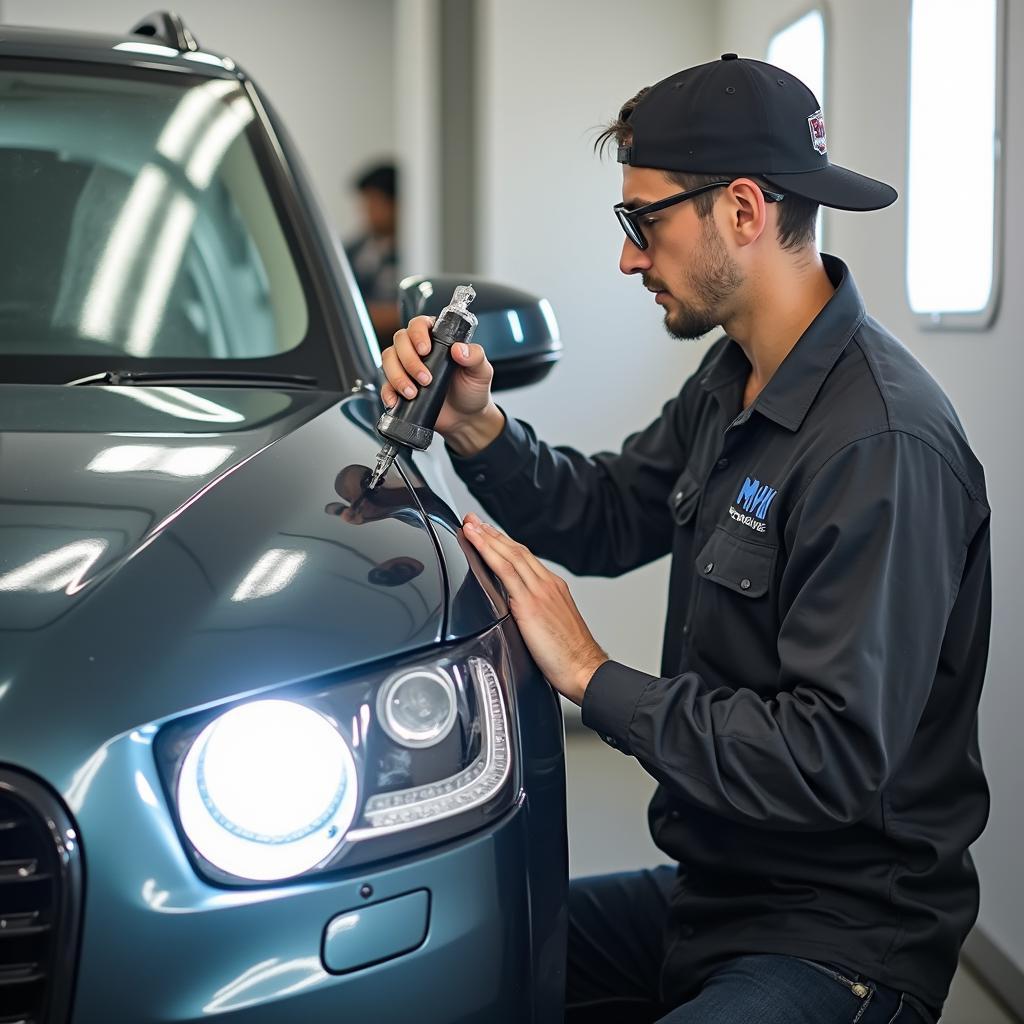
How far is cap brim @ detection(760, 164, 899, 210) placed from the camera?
1672 mm

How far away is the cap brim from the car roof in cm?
100

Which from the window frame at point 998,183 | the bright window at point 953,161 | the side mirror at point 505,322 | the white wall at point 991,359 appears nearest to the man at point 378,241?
the white wall at point 991,359

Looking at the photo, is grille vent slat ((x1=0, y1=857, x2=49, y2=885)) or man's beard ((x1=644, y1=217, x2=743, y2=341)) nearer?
grille vent slat ((x1=0, y1=857, x2=49, y2=885))

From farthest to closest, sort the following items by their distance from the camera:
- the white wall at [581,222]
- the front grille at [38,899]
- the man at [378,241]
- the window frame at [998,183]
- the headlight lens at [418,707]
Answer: the man at [378,241] < the white wall at [581,222] < the window frame at [998,183] < the headlight lens at [418,707] < the front grille at [38,899]

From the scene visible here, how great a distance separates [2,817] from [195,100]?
56.2 inches

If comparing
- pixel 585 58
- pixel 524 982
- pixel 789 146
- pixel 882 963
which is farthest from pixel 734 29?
pixel 524 982

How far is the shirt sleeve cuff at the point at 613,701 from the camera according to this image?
1525mm

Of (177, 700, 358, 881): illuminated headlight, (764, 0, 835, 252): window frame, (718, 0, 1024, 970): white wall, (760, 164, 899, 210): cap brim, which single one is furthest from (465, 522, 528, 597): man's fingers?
(764, 0, 835, 252): window frame

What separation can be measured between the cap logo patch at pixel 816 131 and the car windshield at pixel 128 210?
2.40ft

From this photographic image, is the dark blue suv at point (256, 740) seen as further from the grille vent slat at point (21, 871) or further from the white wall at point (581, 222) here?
the white wall at point (581, 222)

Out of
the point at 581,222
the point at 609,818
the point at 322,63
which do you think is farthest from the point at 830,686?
the point at 322,63

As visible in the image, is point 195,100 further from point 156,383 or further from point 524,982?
point 524,982

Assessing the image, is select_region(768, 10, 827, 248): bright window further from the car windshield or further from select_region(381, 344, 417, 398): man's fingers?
select_region(381, 344, 417, 398): man's fingers

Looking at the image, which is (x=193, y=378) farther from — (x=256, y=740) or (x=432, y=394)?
(x=256, y=740)
